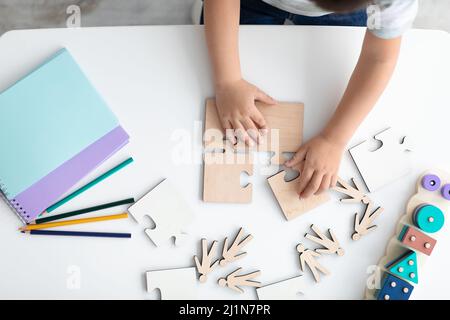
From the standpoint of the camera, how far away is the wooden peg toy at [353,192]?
761 millimetres

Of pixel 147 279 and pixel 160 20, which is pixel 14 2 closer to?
pixel 160 20

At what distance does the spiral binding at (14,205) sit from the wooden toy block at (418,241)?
25.1 inches

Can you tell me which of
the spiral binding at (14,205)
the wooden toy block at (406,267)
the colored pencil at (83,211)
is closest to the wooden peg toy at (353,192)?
the wooden toy block at (406,267)

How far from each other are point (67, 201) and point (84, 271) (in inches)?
4.8

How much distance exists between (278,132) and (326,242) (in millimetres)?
202

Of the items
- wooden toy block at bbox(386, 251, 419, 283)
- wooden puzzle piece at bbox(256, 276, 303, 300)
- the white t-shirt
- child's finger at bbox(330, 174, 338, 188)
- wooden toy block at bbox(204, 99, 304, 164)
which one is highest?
the white t-shirt

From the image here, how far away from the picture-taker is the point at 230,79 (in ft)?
2.44

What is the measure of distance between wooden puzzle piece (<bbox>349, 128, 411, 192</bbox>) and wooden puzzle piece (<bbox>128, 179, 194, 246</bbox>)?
300 mm

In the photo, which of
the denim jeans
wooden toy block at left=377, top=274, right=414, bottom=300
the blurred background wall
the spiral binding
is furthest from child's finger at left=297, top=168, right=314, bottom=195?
the blurred background wall

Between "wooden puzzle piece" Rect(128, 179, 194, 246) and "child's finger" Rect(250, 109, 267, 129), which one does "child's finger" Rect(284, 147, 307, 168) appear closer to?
"child's finger" Rect(250, 109, 267, 129)

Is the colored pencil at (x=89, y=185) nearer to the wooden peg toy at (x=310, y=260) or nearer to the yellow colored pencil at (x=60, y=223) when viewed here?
the yellow colored pencil at (x=60, y=223)

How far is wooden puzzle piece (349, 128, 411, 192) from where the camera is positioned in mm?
758

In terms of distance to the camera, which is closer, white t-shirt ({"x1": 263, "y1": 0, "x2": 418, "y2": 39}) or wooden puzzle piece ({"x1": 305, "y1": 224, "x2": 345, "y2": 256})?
white t-shirt ({"x1": 263, "y1": 0, "x2": 418, "y2": 39})
